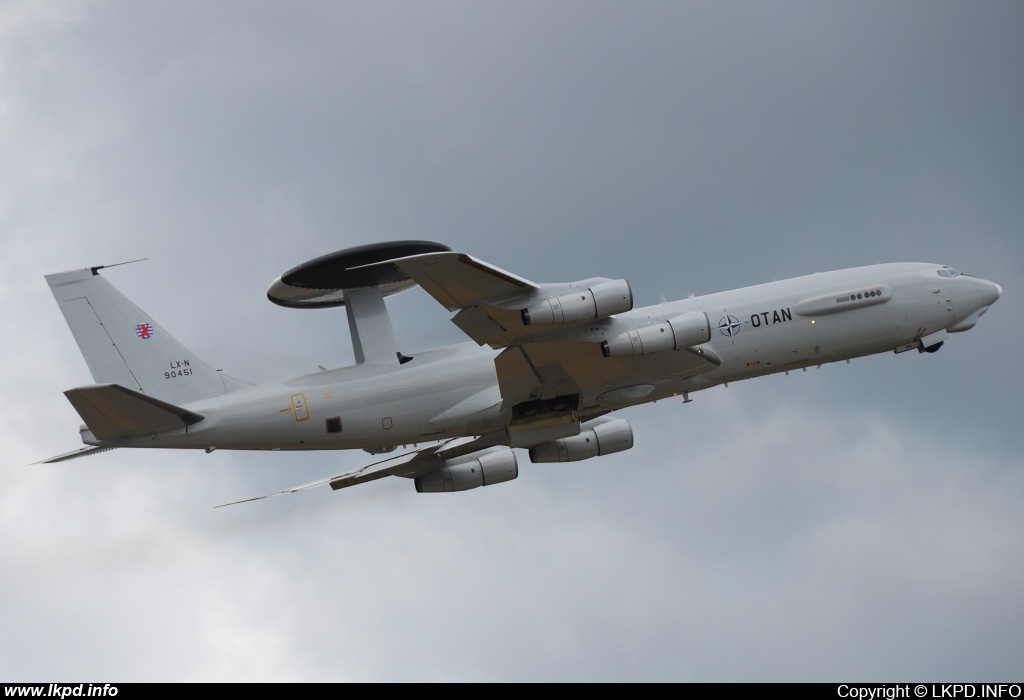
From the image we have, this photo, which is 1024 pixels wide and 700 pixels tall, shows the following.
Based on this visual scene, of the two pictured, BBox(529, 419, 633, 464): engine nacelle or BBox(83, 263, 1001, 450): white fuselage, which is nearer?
BBox(83, 263, 1001, 450): white fuselage

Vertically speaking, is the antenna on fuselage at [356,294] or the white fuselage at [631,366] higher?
the antenna on fuselage at [356,294]

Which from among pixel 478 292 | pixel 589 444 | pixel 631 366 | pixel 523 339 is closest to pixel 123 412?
pixel 478 292

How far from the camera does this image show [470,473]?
3791cm

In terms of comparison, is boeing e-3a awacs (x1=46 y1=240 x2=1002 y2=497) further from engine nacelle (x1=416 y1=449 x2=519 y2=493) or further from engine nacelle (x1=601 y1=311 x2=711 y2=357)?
engine nacelle (x1=416 y1=449 x2=519 y2=493)

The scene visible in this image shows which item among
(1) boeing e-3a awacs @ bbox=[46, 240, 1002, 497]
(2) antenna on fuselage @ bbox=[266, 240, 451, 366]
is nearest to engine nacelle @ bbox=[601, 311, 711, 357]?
(1) boeing e-3a awacs @ bbox=[46, 240, 1002, 497]

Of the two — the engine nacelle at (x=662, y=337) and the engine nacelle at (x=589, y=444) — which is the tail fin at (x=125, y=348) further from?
the engine nacelle at (x=662, y=337)

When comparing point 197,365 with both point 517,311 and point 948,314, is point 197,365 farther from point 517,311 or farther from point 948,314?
point 948,314

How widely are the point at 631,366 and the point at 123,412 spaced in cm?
1535

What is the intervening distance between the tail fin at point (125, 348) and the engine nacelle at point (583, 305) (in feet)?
35.4

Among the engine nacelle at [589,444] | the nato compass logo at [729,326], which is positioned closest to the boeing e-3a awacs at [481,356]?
the nato compass logo at [729,326]

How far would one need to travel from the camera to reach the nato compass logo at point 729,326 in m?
33.0

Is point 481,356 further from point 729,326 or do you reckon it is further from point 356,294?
point 729,326

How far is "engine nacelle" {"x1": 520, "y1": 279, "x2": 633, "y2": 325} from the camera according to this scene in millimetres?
28188

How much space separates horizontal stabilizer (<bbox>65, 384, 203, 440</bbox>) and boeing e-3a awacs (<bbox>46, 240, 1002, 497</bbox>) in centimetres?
6
